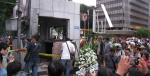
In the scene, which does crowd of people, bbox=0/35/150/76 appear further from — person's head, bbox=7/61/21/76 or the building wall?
the building wall

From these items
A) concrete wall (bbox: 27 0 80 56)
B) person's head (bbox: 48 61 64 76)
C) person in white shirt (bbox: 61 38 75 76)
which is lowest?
person in white shirt (bbox: 61 38 75 76)

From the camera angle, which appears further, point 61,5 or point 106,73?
point 61,5

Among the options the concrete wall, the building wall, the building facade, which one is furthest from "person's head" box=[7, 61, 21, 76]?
the building wall

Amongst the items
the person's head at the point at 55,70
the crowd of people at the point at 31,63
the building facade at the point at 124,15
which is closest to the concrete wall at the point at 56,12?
the crowd of people at the point at 31,63

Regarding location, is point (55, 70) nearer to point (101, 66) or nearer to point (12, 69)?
point (101, 66)

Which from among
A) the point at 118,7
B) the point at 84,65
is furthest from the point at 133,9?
the point at 84,65

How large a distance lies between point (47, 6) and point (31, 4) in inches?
34.7

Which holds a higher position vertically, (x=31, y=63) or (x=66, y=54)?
(x=66, y=54)

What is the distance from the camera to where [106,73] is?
182 cm

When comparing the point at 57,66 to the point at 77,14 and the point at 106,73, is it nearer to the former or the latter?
the point at 106,73

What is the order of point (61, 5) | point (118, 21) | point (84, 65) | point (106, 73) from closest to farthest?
point (106, 73) → point (84, 65) → point (61, 5) → point (118, 21)

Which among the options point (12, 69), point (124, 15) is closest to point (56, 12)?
point (12, 69)

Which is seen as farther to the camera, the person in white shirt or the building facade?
the building facade

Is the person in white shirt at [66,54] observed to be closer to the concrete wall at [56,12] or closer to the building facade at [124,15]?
the concrete wall at [56,12]
